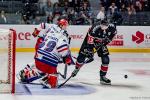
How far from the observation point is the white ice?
7.48 metres

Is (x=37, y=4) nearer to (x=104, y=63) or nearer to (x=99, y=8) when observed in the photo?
(x=99, y=8)

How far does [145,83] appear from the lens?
9.02 metres

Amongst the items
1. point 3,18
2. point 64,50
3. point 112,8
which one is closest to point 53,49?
point 64,50

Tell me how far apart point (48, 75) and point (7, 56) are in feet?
2.76

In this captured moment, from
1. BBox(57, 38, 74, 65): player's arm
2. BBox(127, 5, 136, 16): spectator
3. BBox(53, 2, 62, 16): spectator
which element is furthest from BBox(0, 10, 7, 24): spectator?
BBox(57, 38, 74, 65): player's arm

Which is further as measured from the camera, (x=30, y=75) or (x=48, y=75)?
(x=30, y=75)

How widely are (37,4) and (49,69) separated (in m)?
6.97

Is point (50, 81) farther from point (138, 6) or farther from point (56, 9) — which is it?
Answer: point (138, 6)

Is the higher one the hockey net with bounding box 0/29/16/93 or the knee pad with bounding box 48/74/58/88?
the hockey net with bounding box 0/29/16/93

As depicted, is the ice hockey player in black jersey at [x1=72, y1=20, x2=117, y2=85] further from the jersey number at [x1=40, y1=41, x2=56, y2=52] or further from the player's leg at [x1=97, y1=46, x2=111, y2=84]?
the jersey number at [x1=40, y1=41, x2=56, y2=52]

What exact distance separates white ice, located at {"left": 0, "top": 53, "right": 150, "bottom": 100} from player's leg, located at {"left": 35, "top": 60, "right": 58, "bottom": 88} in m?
0.54

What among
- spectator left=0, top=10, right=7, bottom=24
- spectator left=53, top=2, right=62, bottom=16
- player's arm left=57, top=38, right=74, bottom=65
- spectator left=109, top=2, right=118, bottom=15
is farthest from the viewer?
spectator left=109, top=2, right=118, bottom=15

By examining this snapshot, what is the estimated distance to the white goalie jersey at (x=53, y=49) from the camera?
784cm

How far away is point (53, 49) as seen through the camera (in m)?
7.94
